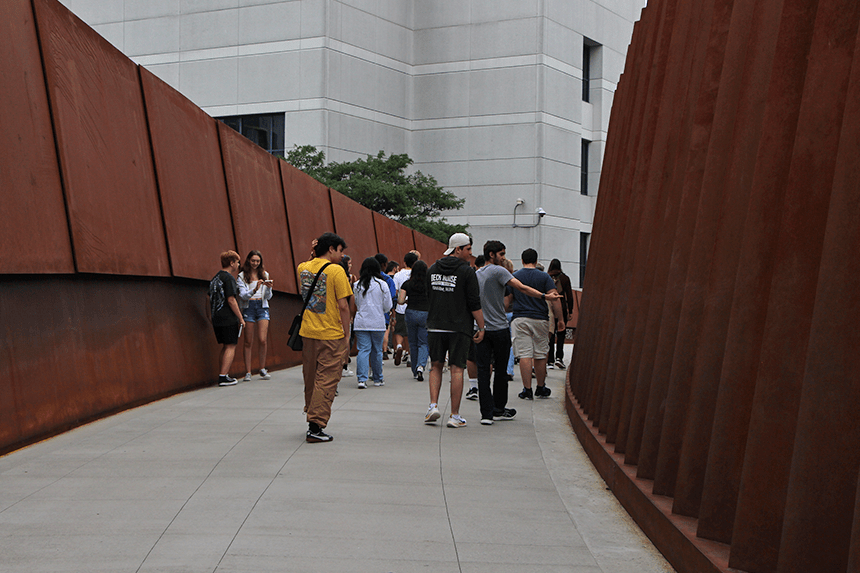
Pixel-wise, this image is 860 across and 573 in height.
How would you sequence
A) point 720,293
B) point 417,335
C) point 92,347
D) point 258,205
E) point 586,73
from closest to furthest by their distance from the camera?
1. point 720,293
2. point 92,347
3. point 417,335
4. point 258,205
5. point 586,73

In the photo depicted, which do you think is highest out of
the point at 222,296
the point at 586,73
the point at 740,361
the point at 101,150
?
the point at 586,73

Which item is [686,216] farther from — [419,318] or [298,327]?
[419,318]

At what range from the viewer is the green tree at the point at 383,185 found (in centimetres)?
3647

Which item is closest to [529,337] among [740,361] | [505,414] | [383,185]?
[505,414]

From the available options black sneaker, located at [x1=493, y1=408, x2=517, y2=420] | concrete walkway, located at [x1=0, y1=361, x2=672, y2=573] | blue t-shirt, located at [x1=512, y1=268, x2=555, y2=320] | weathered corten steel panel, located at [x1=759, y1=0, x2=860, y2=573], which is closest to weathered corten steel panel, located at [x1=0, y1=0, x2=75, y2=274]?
concrete walkway, located at [x1=0, y1=361, x2=672, y2=573]

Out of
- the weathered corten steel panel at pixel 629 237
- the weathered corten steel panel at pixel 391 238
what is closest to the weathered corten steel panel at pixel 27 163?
the weathered corten steel panel at pixel 629 237

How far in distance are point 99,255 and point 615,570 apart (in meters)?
6.00

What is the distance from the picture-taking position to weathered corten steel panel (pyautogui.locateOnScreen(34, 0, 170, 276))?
27.8ft

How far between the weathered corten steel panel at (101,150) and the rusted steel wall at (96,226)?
0.07 feet

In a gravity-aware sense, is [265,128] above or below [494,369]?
above

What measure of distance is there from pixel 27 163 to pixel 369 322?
605 cm

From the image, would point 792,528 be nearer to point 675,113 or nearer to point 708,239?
point 708,239

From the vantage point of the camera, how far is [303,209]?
17453 millimetres

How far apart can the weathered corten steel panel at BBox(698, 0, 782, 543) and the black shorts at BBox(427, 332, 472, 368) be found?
510cm
